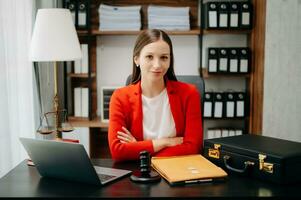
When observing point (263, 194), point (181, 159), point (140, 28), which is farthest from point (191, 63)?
point (263, 194)

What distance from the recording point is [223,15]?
11.2 ft

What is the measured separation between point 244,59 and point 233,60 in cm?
9

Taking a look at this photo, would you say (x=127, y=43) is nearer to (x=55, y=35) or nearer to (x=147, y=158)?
(x=55, y=35)

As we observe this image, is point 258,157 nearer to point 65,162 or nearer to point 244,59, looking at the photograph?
point 65,162

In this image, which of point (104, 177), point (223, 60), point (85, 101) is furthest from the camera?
point (85, 101)

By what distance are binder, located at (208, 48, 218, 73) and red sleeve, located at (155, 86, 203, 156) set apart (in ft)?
4.70

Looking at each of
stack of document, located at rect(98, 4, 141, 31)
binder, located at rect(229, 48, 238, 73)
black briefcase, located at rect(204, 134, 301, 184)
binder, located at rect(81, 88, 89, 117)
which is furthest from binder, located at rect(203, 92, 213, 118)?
black briefcase, located at rect(204, 134, 301, 184)

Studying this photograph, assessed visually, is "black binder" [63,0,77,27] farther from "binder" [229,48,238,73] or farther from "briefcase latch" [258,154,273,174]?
"briefcase latch" [258,154,273,174]

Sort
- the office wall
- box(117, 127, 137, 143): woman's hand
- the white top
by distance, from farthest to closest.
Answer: the office wall < the white top < box(117, 127, 137, 143): woman's hand

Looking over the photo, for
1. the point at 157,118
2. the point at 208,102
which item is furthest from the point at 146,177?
the point at 208,102

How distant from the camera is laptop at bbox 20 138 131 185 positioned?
1312 mm

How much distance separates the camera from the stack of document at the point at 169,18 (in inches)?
137

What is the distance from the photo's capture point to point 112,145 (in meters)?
A: 1.86

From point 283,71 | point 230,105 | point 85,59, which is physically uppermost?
point 85,59
